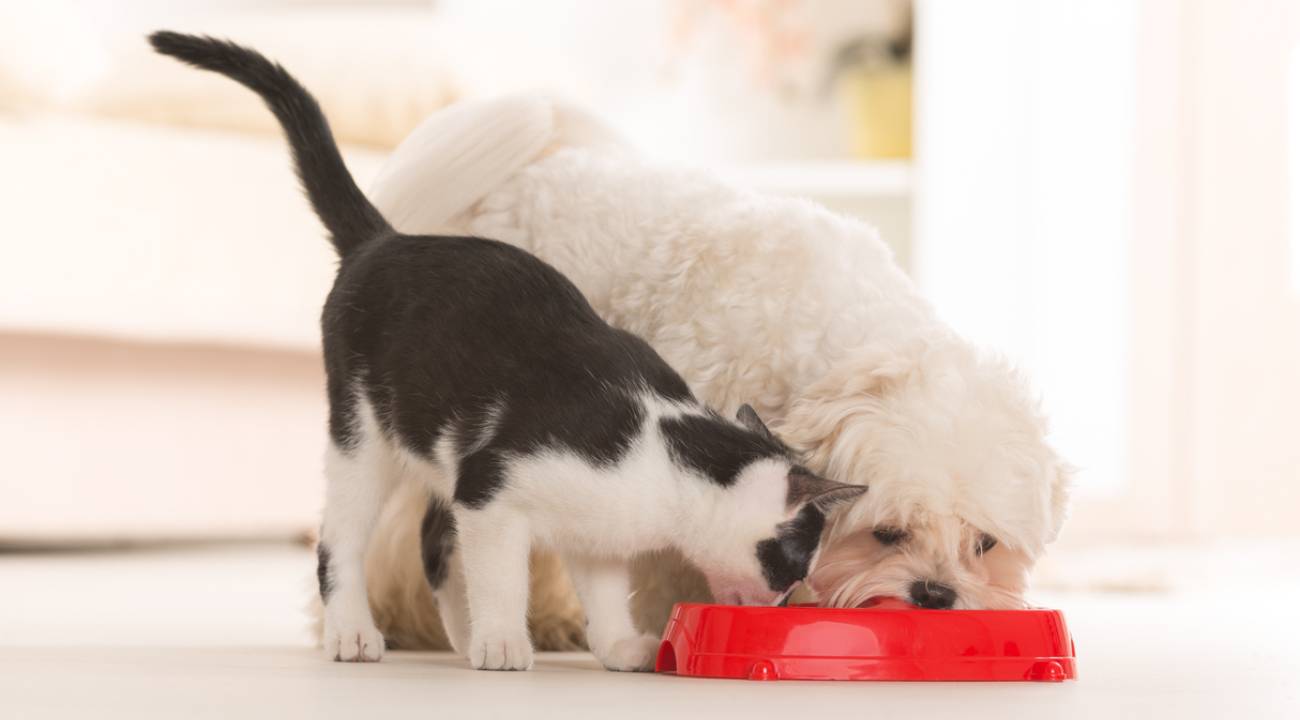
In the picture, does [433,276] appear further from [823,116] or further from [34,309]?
[823,116]

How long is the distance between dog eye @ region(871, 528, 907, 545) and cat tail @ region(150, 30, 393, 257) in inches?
28.9

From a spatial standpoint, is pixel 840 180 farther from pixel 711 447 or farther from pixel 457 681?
pixel 457 681

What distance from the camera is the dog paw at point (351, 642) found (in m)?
1.87

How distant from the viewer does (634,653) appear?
71.6 inches

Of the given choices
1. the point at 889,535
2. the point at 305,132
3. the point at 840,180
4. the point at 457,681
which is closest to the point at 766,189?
the point at 840,180

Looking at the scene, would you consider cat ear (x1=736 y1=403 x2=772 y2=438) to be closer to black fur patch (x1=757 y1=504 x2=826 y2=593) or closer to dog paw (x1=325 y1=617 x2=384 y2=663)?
black fur patch (x1=757 y1=504 x2=826 y2=593)

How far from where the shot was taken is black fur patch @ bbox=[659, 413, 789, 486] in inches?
66.8

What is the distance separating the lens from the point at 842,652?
1.70m

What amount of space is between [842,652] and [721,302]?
20.0 inches

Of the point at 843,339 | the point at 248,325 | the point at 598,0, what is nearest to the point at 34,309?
the point at 248,325

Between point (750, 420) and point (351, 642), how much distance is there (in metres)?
0.55

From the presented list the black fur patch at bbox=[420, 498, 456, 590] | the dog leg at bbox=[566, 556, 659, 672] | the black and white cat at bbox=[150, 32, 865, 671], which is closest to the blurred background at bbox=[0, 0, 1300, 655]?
the black fur patch at bbox=[420, 498, 456, 590]

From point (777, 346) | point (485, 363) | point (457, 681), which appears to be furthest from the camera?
point (777, 346)

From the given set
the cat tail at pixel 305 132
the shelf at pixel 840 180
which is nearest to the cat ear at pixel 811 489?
the cat tail at pixel 305 132
